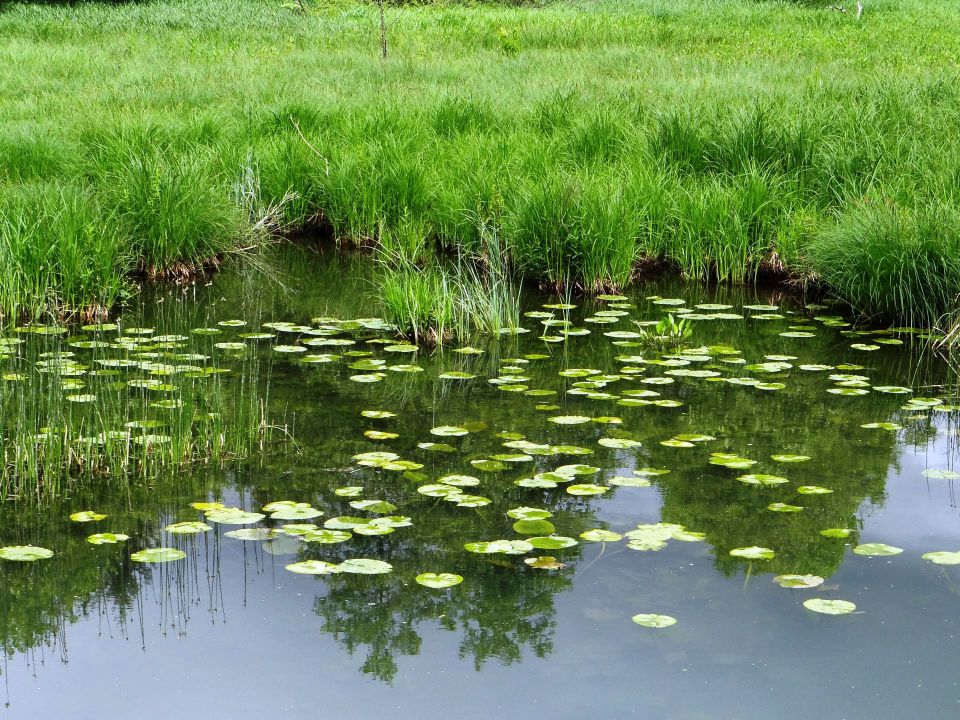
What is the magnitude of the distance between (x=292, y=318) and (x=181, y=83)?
7.53m

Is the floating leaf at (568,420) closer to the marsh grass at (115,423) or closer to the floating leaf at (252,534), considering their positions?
the marsh grass at (115,423)

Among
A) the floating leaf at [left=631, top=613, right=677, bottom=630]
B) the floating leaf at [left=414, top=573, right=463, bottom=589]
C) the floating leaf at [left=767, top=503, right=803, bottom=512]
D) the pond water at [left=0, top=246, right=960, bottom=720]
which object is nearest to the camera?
the pond water at [left=0, top=246, right=960, bottom=720]

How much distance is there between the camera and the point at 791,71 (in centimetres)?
1302

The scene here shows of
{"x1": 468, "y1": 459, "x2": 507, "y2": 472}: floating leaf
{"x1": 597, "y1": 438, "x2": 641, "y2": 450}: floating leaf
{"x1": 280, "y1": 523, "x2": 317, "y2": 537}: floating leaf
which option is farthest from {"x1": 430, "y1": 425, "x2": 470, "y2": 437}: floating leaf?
{"x1": 280, "y1": 523, "x2": 317, "y2": 537}: floating leaf

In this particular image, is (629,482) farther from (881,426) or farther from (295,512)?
(881,426)

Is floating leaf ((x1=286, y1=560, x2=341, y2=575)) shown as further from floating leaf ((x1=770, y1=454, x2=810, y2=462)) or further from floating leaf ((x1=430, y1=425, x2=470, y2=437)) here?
floating leaf ((x1=770, y1=454, x2=810, y2=462))

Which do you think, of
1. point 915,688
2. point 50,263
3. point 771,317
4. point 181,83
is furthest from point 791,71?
point 915,688

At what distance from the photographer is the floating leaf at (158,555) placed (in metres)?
3.71

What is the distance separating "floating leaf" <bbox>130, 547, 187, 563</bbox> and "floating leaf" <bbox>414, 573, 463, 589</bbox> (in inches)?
33.9

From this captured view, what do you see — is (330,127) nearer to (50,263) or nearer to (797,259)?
(50,263)

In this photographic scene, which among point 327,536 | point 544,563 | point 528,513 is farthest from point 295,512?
point 544,563

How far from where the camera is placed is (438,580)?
3.59 metres

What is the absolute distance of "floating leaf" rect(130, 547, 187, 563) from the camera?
146 inches

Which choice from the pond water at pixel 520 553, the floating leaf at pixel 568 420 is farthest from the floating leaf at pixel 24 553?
the floating leaf at pixel 568 420
